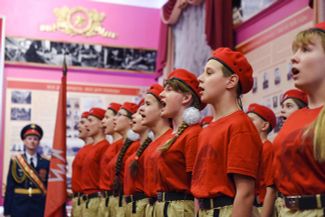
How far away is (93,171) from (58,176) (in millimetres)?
455

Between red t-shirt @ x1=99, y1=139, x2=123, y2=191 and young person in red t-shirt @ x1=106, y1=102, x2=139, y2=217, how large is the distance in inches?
1.6

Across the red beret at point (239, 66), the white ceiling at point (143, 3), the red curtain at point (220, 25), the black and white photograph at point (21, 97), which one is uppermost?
the white ceiling at point (143, 3)

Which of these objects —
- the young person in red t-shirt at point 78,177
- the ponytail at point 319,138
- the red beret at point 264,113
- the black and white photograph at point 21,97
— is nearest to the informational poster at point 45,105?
the black and white photograph at point 21,97

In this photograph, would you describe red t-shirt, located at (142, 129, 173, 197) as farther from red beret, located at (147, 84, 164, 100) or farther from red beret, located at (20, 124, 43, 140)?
red beret, located at (20, 124, 43, 140)

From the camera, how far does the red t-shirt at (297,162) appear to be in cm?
204

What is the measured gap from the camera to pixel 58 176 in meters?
5.74

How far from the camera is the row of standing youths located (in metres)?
2.09

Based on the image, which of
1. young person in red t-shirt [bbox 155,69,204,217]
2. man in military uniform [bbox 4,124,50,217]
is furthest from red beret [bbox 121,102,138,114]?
man in military uniform [bbox 4,124,50,217]

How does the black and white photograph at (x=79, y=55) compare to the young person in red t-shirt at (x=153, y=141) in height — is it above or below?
above

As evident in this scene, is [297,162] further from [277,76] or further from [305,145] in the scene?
[277,76]

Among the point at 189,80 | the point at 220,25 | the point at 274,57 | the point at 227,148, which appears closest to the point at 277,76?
the point at 274,57

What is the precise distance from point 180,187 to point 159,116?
0.75 meters

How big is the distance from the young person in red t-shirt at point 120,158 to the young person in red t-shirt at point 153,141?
0.70 m

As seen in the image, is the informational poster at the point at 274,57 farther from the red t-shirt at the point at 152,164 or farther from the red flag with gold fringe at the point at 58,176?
the red flag with gold fringe at the point at 58,176
